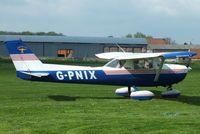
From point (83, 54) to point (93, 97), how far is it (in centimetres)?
4956

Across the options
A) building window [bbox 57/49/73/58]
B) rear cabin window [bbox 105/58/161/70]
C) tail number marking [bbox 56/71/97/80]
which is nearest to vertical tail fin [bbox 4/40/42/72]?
tail number marking [bbox 56/71/97/80]

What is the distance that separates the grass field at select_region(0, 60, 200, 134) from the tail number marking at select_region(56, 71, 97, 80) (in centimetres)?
82

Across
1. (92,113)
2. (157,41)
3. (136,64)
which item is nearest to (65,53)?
(157,41)

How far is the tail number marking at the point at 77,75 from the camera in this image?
16.4 metres

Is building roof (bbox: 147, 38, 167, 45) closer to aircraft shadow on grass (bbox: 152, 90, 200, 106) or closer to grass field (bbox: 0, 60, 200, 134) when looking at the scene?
grass field (bbox: 0, 60, 200, 134)

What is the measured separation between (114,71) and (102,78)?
1.84 feet

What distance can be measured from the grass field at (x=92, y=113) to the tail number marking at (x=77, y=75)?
0.82 metres

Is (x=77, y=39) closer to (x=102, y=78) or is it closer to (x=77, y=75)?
(x=102, y=78)

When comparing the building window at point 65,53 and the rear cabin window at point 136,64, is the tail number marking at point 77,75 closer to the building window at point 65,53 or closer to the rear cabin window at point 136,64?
the rear cabin window at point 136,64

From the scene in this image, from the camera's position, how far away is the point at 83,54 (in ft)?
219

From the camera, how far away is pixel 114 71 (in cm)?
1691

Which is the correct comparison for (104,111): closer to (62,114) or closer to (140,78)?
(62,114)

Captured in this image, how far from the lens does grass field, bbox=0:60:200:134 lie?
9.70 metres

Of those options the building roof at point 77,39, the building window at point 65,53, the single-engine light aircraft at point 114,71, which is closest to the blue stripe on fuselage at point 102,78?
the single-engine light aircraft at point 114,71
